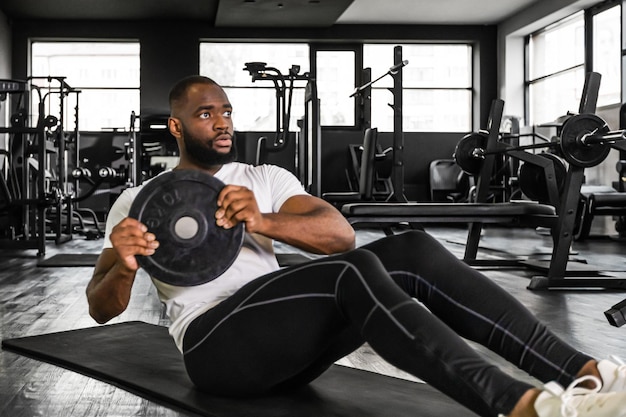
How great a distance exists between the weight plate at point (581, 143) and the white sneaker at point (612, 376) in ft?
8.21

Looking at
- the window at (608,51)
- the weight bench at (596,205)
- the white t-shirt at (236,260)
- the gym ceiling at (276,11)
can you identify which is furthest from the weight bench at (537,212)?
the gym ceiling at (276,11)

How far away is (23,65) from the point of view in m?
9.09

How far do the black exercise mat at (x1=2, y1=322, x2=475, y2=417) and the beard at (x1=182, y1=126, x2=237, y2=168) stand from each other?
1.62ft

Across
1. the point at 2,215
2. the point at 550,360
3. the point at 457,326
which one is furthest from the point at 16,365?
the point at 2,215

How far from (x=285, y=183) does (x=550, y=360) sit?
26.0 inches

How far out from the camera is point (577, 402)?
102 centimetres

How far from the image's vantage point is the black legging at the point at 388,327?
106 cm

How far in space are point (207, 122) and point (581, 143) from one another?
243 centimetres

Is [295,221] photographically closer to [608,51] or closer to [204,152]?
[204,152]

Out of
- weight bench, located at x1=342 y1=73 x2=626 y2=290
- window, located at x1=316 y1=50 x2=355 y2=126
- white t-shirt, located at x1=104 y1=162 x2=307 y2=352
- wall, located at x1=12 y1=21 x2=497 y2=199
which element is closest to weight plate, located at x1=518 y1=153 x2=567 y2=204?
weight bench, located at x1=342 y1=73 x2=626 y2=290

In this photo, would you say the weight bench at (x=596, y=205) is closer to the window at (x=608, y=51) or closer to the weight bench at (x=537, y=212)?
the window at (x=608, y=51)

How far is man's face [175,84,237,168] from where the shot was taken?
1474 millimetres

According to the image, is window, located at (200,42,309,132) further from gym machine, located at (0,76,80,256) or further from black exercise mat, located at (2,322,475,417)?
black exercise mat, located at (2,322,475,417)

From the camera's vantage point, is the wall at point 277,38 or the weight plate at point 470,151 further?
the wall at point 277,38
